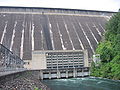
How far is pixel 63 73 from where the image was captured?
54594 mm

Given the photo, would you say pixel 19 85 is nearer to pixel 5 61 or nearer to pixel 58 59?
pixel 5 61

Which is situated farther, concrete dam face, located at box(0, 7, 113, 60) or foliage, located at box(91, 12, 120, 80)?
concrete dam face, located at box(0, 7, 113, 60)

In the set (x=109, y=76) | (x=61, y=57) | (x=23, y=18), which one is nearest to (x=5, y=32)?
(x=23, y=18)

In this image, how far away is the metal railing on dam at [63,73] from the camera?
5291 cm

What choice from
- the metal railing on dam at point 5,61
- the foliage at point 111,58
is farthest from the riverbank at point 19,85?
the foliage at point 111,58

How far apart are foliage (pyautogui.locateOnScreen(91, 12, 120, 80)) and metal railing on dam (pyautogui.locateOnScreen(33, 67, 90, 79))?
3269 millimetres

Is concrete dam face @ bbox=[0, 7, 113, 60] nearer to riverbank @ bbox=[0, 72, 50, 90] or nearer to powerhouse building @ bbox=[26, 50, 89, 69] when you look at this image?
powerhouse building @ bbox=[26, 50, 89, 69]

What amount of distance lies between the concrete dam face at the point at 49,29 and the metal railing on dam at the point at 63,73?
477 centimetres

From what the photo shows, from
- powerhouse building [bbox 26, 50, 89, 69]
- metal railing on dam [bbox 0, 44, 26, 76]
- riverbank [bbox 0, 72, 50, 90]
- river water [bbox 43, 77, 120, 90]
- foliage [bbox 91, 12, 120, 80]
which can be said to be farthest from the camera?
powerhouse building [bbox 26, 50, 89, 69]

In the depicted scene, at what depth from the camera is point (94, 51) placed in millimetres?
59188

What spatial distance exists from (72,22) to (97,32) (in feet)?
31.1

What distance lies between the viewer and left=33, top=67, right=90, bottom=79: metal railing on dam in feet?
A: 174

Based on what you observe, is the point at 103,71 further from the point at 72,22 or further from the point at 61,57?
the point at 72,22

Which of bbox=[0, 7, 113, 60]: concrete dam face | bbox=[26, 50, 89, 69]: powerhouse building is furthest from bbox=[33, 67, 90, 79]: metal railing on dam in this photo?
bbox=[0, 7, 113, 60]: concrete dam face
